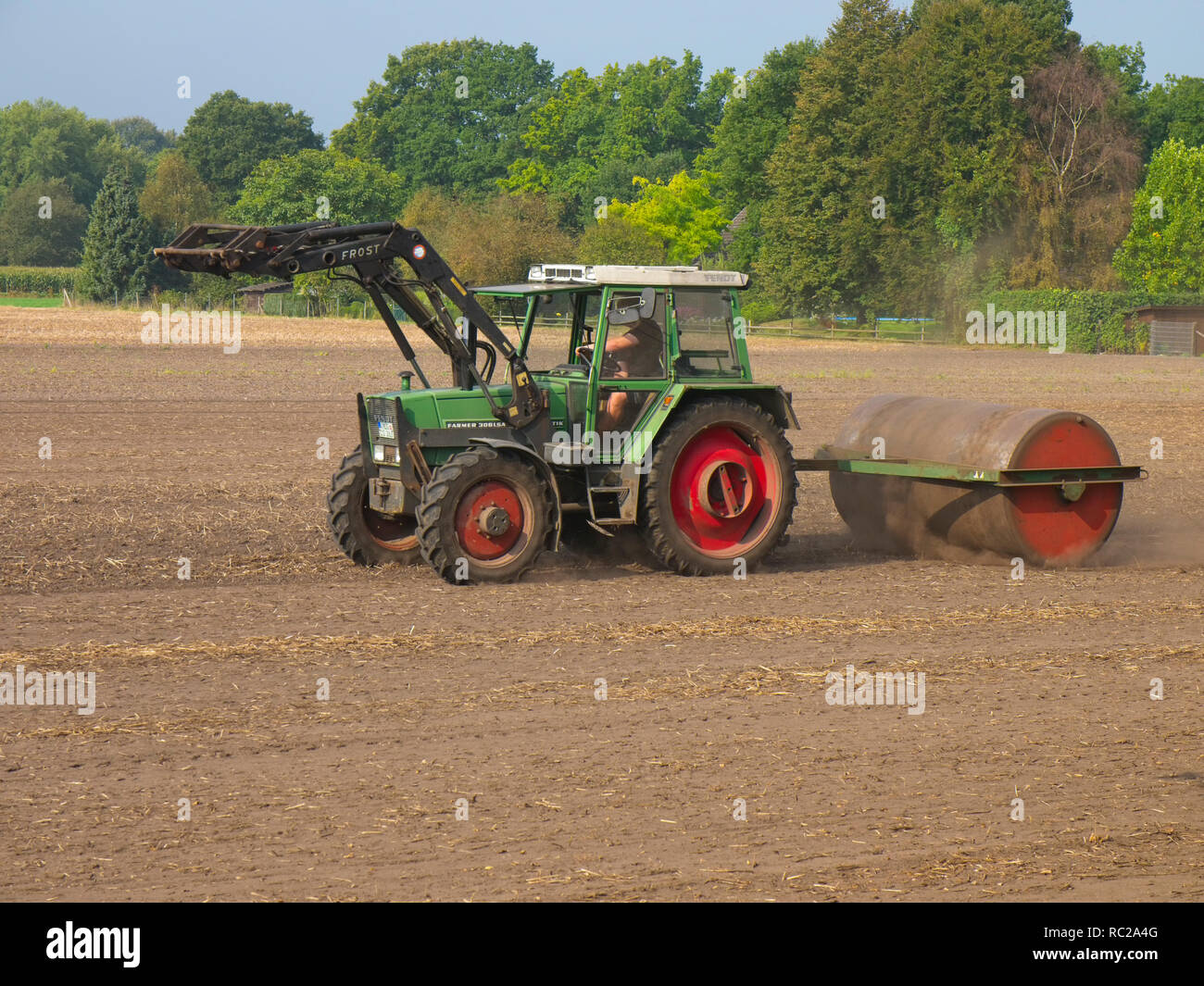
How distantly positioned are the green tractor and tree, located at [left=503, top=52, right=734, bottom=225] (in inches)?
3547

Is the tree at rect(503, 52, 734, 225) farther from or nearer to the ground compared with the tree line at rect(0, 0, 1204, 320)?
farther from the ground

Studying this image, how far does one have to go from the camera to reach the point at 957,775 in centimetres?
698

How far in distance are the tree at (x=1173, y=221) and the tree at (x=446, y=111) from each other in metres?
54.8

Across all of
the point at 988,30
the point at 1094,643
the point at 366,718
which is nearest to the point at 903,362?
the point at 988,30

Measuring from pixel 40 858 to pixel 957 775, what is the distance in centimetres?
411

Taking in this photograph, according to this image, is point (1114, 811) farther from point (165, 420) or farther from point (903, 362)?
point (903, 362)

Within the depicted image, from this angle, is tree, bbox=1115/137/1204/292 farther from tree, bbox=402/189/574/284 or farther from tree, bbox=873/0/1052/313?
tree, bbox=402/189/574/284

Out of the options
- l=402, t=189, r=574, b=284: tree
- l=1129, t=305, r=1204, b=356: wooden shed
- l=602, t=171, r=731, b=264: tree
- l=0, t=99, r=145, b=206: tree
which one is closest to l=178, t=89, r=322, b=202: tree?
l=0, t=99, r=145, b=206: tree

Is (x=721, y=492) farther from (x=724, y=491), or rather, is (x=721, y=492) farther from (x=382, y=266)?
(x=382, y=266)

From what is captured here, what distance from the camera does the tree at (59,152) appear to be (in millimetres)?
123938

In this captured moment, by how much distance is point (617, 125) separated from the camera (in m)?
107

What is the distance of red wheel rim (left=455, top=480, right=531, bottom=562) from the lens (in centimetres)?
1109

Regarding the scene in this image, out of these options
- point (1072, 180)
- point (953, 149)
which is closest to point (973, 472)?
point (953, 149)

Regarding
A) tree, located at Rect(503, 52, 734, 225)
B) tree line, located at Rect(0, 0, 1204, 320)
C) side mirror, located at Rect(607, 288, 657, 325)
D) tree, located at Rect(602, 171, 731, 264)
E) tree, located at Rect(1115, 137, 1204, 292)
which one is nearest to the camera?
side mirror, located at Rect(607, 288, 657, 325)
